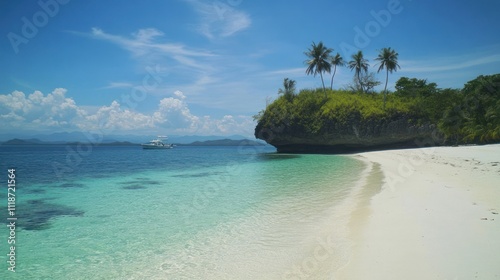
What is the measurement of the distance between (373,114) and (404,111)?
4.37 metres

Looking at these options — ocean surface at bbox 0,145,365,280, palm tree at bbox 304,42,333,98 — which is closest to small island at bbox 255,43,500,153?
palm tree at bbox 304,42,333,98

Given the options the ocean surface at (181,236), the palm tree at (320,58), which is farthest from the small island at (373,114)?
the ocean surface at (181,236)

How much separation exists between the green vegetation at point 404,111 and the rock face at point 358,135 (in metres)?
0.16

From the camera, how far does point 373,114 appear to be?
135 feet

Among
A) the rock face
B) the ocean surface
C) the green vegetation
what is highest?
the green vegetation

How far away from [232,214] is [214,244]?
8.82ft

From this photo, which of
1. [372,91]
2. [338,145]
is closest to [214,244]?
[338,145]

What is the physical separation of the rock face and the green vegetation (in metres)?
0.16

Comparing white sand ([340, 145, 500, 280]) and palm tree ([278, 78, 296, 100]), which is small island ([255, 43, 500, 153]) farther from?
white sand ([340, 145, 500, 280])

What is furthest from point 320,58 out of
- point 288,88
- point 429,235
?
point 429,235

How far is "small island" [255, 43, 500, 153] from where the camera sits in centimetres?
3284

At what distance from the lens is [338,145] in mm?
45938

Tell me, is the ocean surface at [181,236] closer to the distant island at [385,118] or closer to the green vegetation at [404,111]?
the green vegetation at [404,111]

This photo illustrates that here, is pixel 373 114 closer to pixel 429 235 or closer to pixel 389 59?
pixel 389 59
